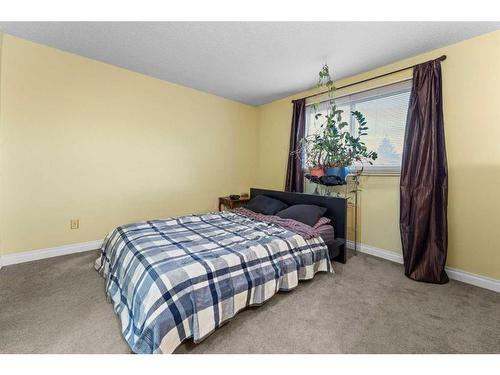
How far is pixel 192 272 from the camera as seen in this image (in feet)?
4.52

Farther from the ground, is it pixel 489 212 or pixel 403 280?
pixel 489 212

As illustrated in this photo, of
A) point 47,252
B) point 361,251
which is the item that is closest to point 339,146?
point 361,251

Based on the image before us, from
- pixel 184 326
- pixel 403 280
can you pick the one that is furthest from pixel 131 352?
pixel 403 280

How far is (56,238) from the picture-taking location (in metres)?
2.61

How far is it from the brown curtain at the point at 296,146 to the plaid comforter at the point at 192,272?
4.86ft

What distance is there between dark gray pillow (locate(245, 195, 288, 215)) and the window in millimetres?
1254

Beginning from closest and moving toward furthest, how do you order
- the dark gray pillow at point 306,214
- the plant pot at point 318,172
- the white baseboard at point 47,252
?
1. the white baseboard at point 47,252
2. the dark gray pillow at point 306,214
3. the plant pot at point 318,172

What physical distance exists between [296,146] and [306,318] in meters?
2.67

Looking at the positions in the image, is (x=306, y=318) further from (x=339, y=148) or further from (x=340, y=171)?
(x=339, y=148)

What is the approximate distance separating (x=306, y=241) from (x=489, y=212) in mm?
1733

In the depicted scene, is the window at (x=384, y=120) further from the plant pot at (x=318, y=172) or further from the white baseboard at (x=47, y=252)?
the white baseboard at (x=47, y=252)

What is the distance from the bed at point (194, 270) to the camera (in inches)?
48.6

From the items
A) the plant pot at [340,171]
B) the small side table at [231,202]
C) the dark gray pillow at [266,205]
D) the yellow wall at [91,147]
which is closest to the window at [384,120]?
the plant pot at [340,171]
